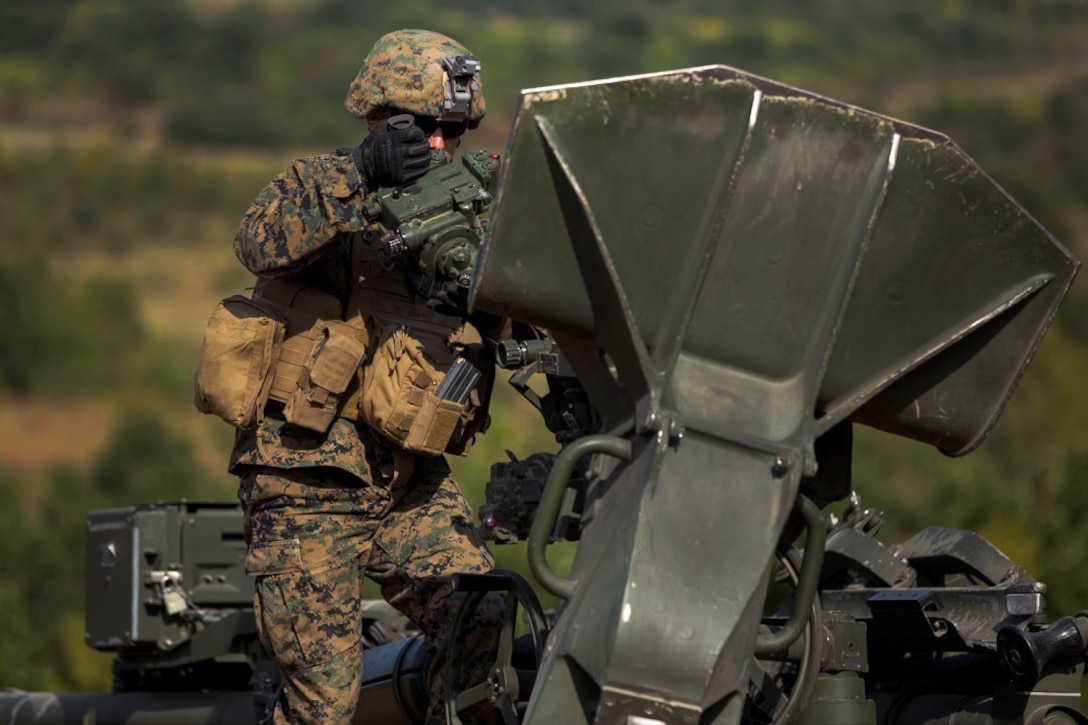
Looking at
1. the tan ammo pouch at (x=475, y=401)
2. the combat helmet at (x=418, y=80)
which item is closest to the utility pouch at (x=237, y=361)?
the tan ammo pouch at (x=475, y=401)

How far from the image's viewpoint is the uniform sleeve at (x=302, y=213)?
582 cm

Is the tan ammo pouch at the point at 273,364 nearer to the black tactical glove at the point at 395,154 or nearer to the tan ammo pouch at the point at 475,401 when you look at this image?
the tan ammo pouch at the point at 475,401

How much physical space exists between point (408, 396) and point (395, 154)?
2.42ft

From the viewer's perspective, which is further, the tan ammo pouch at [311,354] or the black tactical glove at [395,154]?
the tan ammo pouch at [311,354]

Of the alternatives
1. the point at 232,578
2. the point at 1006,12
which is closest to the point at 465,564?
the point at 232,578

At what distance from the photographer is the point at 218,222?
68688 millimetres

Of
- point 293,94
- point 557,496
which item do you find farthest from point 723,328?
point 293,94

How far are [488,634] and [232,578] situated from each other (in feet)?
9.71

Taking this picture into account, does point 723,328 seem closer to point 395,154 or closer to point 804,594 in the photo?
point 804,594

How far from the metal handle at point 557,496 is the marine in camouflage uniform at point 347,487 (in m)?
1.15

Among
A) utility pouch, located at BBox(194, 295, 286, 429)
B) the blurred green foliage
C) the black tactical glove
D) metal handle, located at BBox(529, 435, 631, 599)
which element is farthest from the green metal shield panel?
→ the blurred green foliage

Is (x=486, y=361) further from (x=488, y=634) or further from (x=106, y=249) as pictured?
(x=106, y=249)

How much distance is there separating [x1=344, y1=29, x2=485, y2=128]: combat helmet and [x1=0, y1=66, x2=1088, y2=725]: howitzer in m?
1.46

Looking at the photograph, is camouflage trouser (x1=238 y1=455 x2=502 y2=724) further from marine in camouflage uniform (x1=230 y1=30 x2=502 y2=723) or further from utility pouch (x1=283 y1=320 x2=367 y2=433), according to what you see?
utility pouch (x1=283 y1=320 x2=367 y2=433)
